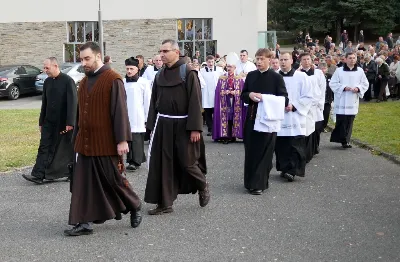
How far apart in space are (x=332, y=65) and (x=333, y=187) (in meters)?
12.1

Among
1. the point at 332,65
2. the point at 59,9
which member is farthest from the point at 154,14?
the point at 332,65

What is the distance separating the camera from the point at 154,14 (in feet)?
107

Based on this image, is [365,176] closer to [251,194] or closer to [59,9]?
[251,194]

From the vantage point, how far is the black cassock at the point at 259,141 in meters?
9.45

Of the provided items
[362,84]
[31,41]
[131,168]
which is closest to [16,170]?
[131,168]

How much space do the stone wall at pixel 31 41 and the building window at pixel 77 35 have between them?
32 centimetres

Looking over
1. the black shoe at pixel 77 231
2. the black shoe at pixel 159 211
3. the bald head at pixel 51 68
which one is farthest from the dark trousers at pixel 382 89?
the black shoe at pixel 77 231

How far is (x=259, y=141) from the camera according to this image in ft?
31.3

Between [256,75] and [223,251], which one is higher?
[256,75]

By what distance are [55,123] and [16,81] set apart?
19730mm

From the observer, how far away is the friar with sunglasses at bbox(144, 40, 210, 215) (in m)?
8.18

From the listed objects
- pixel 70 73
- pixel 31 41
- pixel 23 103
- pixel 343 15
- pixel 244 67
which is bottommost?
pixel 23 103

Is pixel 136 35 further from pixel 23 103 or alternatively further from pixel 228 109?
pixel 228 109

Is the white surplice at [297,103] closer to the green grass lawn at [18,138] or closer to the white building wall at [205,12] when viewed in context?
the green grass lawn at [18,138]
